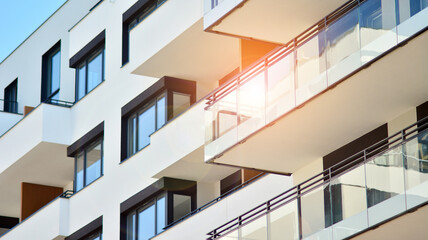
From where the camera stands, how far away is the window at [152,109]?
1068 inches

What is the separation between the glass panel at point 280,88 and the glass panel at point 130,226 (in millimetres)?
8336

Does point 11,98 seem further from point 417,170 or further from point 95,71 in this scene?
point 417,170

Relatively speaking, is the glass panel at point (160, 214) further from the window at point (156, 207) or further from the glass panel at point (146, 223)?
the glass panel at point (146, 223)

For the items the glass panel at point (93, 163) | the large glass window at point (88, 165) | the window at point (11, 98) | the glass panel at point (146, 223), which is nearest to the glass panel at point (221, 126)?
the glass panel at point (146, 223)

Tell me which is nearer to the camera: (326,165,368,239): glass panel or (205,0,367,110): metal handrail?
(326,165,368,239): glass panel

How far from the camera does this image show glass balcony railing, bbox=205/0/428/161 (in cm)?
1728

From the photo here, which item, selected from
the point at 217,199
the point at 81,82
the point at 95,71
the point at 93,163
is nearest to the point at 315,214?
the point at 217,199

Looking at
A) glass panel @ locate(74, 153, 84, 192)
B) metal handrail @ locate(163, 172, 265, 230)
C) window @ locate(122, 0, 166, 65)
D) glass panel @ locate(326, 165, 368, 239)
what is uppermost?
window @ locate(122, 0, 166, 65)

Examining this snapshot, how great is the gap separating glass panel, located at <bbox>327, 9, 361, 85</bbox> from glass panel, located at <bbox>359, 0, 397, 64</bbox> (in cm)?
18

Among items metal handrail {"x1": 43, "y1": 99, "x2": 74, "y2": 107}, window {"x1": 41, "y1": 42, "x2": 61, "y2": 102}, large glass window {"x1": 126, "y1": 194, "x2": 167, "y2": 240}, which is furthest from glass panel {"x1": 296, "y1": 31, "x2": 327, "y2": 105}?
window {"x1": 41, "y1": 42, "x2": 61, "y2": 102}

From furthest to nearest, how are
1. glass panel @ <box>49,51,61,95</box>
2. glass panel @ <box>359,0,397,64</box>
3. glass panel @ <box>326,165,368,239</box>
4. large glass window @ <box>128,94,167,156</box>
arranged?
glass panel @ <box>49,51,61,95</box>, large glass window @ <box>128,94,167,156</box>, glass panel @ <box>326,165,368,239</box>, glass panel @ <box>359,0,397,64</box>

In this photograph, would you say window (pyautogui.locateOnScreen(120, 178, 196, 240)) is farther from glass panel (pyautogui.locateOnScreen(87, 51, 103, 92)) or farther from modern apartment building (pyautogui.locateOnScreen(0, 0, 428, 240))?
glass panel (pyautogui.locateOnScreen(87, 51, 103, 92))

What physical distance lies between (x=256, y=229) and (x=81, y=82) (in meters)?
12.5

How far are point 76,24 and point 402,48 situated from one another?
52.5 ft
